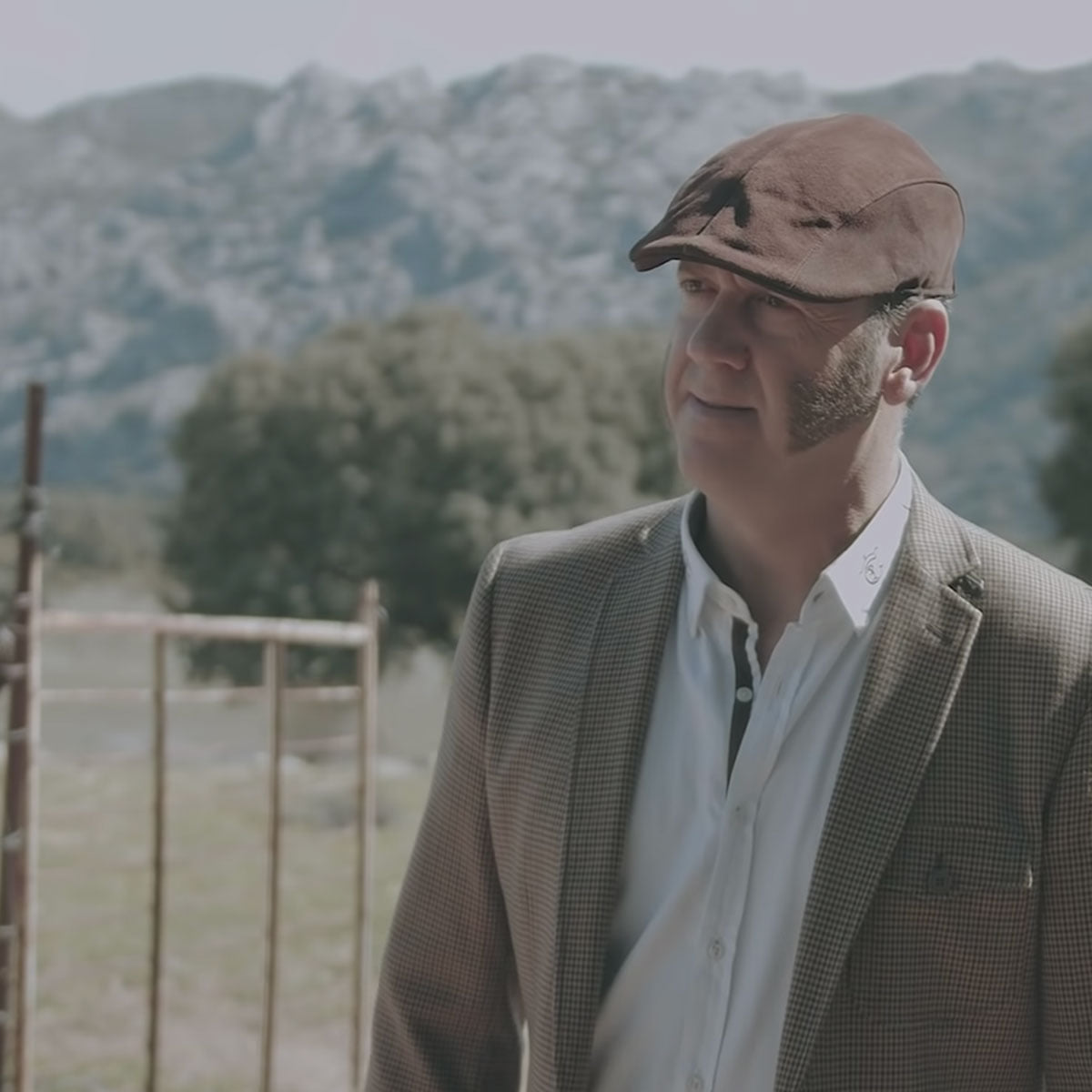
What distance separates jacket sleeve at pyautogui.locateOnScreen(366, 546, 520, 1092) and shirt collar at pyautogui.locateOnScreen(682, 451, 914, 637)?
0.20 m

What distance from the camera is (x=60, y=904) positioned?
14898mm

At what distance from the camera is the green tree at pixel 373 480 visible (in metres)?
31.5

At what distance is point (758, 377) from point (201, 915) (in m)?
14.3

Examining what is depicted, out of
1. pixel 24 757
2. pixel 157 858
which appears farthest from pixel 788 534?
pixel 157 858

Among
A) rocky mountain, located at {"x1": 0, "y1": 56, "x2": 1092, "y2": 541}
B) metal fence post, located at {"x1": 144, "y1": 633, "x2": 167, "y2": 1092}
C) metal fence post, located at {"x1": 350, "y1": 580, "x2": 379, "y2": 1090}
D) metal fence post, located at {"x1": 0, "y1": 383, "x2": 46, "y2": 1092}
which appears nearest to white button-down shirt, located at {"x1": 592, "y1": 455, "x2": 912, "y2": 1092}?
metal fence post, located at {"x1": 0, "y1": 383, "x2": 46, "y2": 1092}

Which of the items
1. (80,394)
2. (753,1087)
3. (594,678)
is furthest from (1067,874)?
(80,394)

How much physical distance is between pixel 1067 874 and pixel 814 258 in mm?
494

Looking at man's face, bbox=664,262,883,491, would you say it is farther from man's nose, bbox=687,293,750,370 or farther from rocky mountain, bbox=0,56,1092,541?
rocky mountain, bbox=0,56,1092,541

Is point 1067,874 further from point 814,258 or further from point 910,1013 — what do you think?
point 814,258

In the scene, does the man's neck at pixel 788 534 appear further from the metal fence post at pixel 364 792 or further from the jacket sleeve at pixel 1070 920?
the metal fence post at pixel 364 792

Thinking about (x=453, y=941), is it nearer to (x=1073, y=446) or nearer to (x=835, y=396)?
(x=835, y=396)

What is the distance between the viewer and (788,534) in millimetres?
1468

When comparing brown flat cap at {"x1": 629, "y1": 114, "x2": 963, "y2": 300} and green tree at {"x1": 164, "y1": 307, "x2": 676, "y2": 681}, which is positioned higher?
brown flat cap at {"x1": 629, "y1": 114, "x2": 963, "y2": 300}

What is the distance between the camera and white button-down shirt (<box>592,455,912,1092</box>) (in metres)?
1.37
